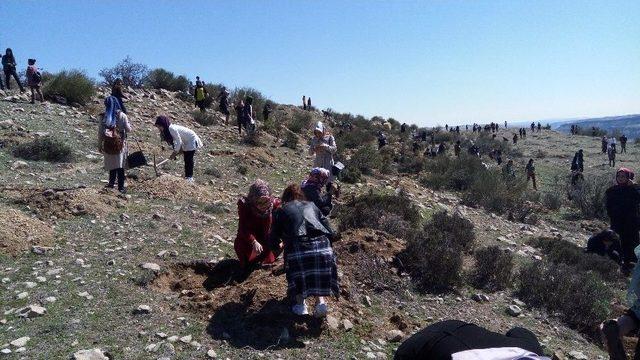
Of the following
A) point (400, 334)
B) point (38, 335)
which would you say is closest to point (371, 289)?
point (400, 334)

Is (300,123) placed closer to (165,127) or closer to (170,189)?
(165,127)

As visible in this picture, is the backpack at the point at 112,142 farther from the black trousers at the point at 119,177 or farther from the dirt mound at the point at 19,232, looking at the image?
the dirt mound at the point at 19,232

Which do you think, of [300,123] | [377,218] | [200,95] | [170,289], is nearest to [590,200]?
[377,218]

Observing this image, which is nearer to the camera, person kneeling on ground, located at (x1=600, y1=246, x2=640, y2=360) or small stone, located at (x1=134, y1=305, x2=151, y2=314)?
person kneeling on ground, located at (x1=600, y1=246, x2=640, y2=360)

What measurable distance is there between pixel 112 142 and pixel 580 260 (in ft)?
26.0

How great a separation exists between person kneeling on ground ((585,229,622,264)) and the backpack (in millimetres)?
8119

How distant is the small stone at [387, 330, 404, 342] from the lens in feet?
15.4

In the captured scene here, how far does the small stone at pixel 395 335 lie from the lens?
4695 millimetres

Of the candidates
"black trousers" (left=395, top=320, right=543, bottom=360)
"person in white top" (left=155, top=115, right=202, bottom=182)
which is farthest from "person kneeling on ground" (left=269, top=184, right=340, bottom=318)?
"person in white top" (left=155, top=115, right=202, bottom=182)

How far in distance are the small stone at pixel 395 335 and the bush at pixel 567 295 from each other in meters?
2.37

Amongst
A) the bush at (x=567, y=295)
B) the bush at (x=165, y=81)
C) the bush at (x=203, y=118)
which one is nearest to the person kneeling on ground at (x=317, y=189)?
the bush at (x=567, y=295)

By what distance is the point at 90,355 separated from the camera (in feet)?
12.5

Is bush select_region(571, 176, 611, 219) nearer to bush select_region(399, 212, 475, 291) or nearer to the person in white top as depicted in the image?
bush select_region(399, 212, 475, 291)

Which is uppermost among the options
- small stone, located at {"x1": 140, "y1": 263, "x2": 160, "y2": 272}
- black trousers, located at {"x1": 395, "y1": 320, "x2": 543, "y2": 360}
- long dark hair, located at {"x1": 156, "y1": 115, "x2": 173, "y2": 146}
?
long dark hair, located at {"x1": 156, "y1": 115, "x2": 173, "y2": 146}
